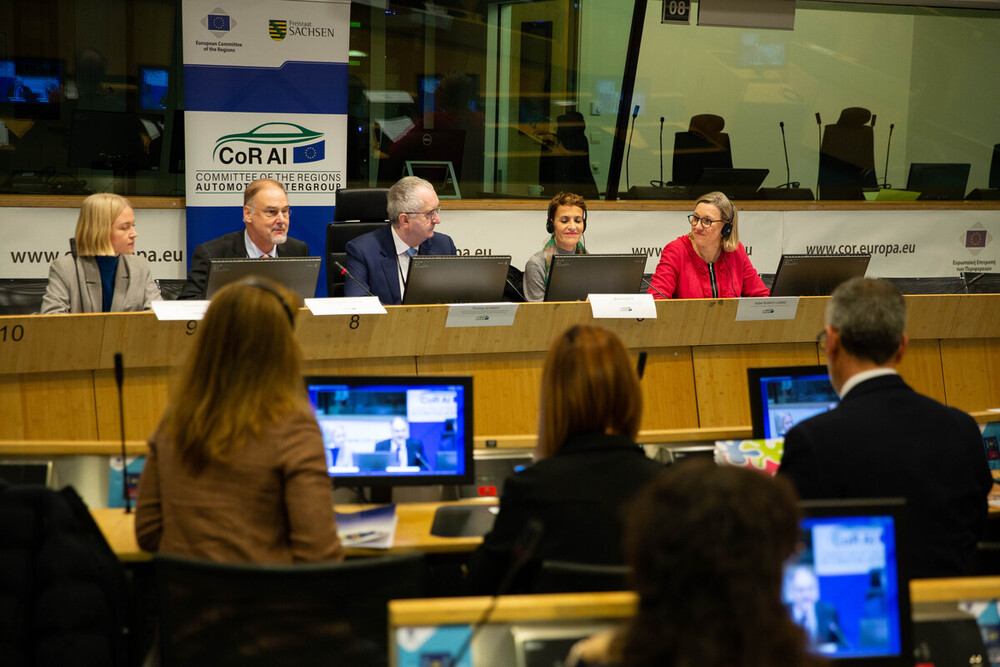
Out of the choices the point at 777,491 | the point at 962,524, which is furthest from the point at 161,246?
the point at 777,491

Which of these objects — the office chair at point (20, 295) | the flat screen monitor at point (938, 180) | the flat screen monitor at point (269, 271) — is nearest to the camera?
the flat screen monitor at point (269, 271)

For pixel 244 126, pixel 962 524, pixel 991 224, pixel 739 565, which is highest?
pixel 244 126

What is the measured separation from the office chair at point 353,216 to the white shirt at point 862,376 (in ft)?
10.9

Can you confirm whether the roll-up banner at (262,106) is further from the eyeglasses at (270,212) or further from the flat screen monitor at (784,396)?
the flat screen monitor at (784,396)

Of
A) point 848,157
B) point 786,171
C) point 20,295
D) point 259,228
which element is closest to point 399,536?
point 259,228

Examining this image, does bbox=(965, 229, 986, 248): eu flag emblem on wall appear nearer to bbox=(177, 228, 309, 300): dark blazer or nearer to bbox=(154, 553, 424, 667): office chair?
bbox=(177, 228, 309, 300): dark blazer

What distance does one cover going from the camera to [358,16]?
741cm

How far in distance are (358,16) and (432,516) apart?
5.60m

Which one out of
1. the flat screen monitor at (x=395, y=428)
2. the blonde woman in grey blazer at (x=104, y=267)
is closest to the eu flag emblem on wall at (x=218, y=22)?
the blonde woman in grey blazer at (x=104, y=267)

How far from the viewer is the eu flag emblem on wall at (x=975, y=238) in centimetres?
820

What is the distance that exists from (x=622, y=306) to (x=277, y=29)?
142 inches

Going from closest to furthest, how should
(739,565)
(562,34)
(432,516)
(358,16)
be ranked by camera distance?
(739,565) → (432,516) → (358,16) → (562,34)

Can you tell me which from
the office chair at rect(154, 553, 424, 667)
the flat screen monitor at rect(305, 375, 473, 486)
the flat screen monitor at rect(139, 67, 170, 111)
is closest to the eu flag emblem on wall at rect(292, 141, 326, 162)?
the flat screen monitor at rect(139, 67, 170, 111)

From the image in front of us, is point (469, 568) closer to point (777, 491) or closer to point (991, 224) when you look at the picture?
point (777, 491)
